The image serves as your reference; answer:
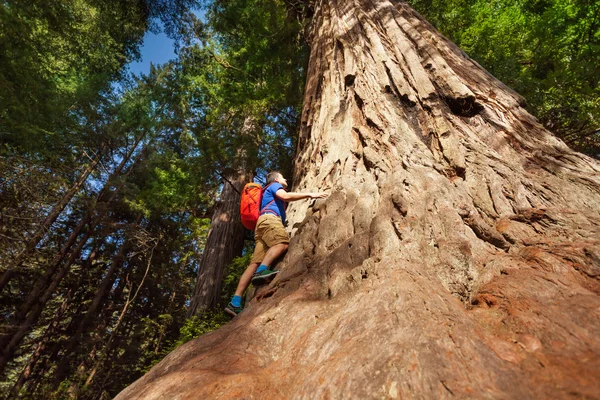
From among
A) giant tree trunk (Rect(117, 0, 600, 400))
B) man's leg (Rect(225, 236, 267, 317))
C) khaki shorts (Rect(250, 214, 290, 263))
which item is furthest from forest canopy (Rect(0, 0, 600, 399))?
giant tree trunk (Rect(117, 0, 600, 400))

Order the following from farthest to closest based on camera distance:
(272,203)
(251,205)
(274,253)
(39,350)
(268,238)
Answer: (39,350), (251,205), (272,203), (268,238), (274,253)

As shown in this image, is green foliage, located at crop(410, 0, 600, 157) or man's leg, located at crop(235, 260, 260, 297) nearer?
man's leg, located at crop(235, 260, 260, 297)

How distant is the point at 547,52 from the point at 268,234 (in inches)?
341

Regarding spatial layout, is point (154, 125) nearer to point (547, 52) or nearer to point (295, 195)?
point (295, 195)

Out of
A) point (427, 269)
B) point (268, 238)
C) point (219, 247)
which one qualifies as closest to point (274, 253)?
point (268, 238)

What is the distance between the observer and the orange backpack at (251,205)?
11.2 feet

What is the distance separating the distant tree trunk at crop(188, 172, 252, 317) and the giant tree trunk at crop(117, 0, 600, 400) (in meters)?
3.90

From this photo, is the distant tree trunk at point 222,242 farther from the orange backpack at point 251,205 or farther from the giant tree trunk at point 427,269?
the giant tree trunk at point 427,269

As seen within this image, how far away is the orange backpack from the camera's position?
341 centimetres

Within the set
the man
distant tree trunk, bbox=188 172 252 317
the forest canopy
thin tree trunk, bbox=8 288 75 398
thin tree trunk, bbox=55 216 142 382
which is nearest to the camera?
the man

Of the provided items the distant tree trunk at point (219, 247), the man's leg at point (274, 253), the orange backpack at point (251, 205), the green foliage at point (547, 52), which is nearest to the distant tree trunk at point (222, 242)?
the distant tree trunk at point (219, 247)

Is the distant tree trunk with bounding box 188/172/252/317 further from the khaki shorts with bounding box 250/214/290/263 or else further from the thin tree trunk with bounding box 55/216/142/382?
the thin tree trunk with bounding box 55/216/142/382

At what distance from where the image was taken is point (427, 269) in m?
1.63

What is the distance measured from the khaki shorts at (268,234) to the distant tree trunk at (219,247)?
3120mm
